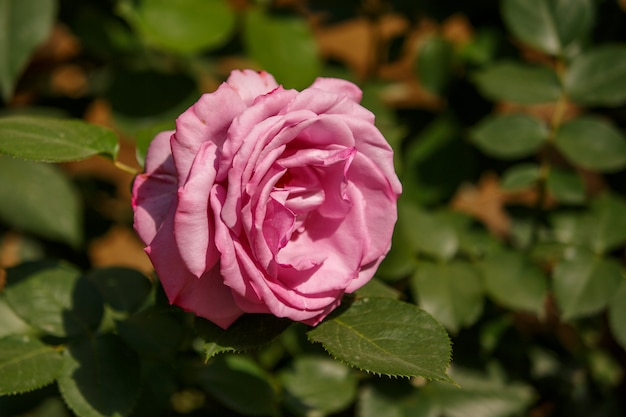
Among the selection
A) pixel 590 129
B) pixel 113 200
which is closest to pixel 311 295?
pixel 590 129

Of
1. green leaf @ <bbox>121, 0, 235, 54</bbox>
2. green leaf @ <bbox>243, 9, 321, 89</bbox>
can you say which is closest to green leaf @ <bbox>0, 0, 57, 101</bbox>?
green leaf @ <bbox>121, 0, 235, 54</bbox>

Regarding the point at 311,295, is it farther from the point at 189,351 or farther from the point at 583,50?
the point at 583,50

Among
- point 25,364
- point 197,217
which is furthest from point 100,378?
point 197,217

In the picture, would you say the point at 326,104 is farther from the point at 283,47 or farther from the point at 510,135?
the point at 283,47

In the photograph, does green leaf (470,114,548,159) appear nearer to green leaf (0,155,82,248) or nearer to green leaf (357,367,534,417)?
green leaf (357,367,534,417)

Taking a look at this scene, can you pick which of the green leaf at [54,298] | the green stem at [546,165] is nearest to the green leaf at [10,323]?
the green leaf at [54,298]

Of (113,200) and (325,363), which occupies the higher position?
(325,363)
